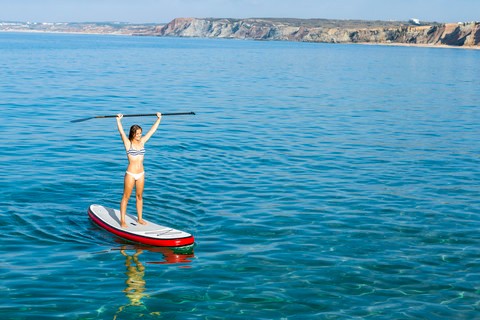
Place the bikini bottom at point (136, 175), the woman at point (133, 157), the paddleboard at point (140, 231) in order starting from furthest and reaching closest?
the bikini bottom at point (136, 175) → the woman at point (133, 157) → the paddleboard at point (140, 231)

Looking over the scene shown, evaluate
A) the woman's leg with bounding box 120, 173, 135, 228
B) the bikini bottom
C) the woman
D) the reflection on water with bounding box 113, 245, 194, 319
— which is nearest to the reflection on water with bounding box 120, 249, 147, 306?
the reflection on water with bounding box 113, 245, 194, 319

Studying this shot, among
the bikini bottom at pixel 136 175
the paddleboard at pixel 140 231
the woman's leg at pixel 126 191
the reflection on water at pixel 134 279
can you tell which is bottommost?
the reflection on water at pixel 134 279

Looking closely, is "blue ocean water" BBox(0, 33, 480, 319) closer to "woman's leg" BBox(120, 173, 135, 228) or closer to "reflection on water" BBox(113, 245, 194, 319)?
"reflection on water" BBox(113, 245, 194, 319)

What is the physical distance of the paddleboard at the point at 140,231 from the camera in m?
14.8

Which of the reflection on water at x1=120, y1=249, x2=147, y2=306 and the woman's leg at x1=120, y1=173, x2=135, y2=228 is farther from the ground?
the woman's leg at x1=120, y1=173, x2=135, y2=228

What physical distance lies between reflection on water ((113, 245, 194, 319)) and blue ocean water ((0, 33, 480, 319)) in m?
0.04

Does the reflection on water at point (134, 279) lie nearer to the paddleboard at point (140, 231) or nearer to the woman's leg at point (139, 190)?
the paddleboard at point (140, 231)

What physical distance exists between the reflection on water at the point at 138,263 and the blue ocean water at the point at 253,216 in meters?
0.04

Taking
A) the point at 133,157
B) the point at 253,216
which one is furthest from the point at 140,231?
the point at 253,216

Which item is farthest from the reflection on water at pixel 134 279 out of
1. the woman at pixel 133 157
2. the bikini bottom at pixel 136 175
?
the bikini bottom at pixel 136 175

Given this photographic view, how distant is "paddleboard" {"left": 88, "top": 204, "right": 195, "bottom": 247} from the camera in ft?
48.6

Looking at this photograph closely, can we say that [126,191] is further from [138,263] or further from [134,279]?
[134,279]

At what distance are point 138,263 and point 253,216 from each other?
4.62 metres

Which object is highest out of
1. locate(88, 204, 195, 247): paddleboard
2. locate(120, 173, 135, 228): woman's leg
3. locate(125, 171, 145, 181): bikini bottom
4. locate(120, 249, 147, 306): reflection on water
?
locate(125, 171, 145, 181): bikini bottom
